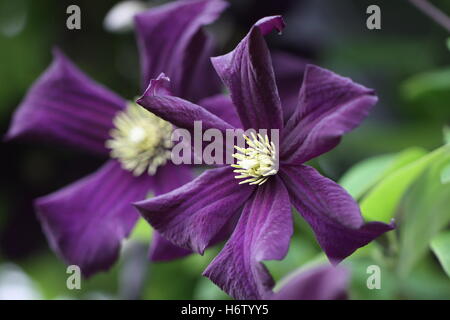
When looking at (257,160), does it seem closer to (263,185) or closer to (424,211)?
(263,185)

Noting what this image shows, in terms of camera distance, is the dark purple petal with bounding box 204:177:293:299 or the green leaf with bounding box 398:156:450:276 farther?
the green leaf with bounding box 398:156:450:276

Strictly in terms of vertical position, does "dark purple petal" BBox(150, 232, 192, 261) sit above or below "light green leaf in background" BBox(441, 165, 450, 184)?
below

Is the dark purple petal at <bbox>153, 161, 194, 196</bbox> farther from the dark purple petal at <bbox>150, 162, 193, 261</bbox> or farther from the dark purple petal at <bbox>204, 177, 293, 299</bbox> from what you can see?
the dark purple petal at <bbox>204, 177, 293, 299</bbox>

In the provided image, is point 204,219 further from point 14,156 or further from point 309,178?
point 14,156

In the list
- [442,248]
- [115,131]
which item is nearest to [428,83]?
[442,248]

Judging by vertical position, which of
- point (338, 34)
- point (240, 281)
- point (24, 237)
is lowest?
point (24, 237)

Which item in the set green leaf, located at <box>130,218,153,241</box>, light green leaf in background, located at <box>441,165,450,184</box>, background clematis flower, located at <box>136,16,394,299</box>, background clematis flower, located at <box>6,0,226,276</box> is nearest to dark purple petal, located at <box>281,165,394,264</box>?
background clematis flower, located at <box>136,16,394,299</box>
